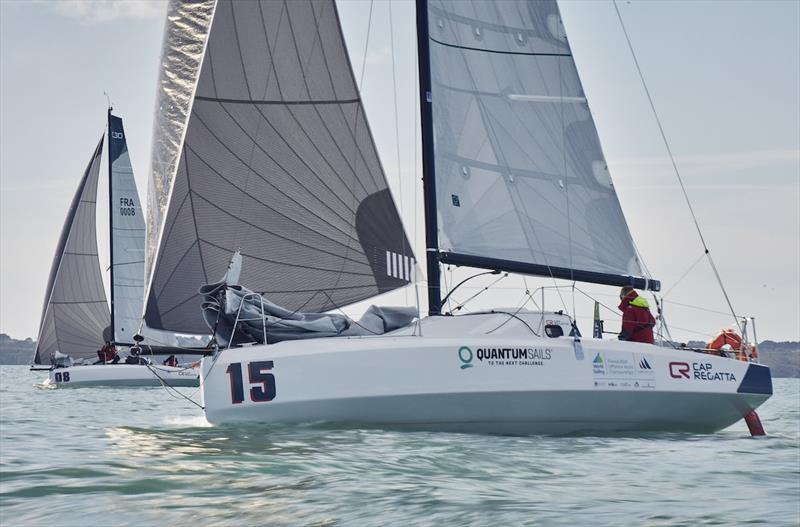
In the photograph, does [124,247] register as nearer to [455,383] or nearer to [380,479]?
[455,383]

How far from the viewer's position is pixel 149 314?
11312 mm

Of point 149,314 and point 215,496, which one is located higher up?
point 149,314

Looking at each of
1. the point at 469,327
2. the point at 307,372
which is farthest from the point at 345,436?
A: the point at 469,327

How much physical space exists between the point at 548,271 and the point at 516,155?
5.35 ft

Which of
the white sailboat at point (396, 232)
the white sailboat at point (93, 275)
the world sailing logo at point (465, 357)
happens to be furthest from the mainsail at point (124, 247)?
the world sailing logo at point (465, 357)

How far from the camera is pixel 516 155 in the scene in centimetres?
1281

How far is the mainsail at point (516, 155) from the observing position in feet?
40.1

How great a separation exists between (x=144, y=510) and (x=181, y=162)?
7089 millimetres

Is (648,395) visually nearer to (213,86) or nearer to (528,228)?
(528,228)

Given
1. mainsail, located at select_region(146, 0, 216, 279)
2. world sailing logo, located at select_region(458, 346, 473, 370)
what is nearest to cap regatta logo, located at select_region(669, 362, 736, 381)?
world sailing logo, located at select_region(458, 346, 473, 370)

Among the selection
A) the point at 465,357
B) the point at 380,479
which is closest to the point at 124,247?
the point at 465,357

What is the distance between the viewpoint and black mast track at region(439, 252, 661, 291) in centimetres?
1183

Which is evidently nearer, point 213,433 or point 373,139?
point 213,433

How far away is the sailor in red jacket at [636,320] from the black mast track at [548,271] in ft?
2.52
